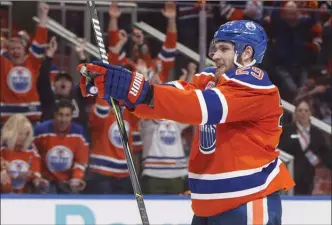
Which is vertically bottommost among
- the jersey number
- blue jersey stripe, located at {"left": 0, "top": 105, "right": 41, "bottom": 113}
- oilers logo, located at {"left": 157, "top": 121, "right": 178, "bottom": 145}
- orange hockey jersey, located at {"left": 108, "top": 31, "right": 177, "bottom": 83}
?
oilers logo, located at {"left": 157, "top": 121, "right": 178, "bottom": 145}

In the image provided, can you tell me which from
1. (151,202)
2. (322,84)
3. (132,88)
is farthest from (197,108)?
(322,84)

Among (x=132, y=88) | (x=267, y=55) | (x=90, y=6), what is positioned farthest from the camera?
(x=267, y=55)

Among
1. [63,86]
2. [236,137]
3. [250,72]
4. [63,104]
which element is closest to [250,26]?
[250,72]

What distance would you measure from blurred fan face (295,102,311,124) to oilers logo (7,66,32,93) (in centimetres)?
161

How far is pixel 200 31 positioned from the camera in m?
5.64

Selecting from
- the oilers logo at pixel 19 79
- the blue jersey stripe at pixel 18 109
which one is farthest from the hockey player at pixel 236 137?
the oilers logo at pixel 19 79

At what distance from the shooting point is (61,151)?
17.3 feet

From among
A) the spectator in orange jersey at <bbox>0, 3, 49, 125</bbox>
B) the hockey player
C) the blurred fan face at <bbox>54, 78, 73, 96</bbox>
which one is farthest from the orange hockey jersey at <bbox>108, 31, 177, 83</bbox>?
the hockey player

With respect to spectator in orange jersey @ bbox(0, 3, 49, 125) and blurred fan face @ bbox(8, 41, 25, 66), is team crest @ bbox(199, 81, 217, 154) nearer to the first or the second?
spectator in orange jersey @ bbox(0, 3, 49, 125)

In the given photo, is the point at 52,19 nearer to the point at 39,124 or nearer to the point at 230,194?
the point at 39,124

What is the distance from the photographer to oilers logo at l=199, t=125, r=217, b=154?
2.95 m

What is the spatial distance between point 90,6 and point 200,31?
249cm

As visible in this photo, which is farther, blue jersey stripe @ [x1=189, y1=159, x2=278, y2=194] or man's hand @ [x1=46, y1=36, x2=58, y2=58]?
man's hand @ [x1=46, y1=36, x2=58, y2=58]

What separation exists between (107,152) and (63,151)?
252 millimetres
